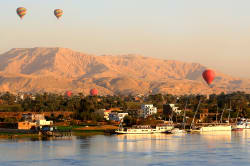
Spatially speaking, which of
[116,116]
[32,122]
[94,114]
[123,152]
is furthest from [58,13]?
[123,152]

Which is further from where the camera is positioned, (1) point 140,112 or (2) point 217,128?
(1) point 140,112

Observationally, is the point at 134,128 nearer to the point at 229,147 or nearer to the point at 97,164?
the point at 229,147

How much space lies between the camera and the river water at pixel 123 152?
64438mm

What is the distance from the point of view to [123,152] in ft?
243

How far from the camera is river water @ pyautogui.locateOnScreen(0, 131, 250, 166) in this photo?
64.4 metres

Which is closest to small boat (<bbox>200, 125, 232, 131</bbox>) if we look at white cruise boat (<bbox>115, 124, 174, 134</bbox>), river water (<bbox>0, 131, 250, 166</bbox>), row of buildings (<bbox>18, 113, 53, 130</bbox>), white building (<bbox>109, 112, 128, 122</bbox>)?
white cruise boat (<bbox>115, 124, 174, 134</bbox>)

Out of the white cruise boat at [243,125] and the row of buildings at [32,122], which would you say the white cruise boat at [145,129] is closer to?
the row of buildings at [32,122]

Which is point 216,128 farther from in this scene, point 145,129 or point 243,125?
point 145,129

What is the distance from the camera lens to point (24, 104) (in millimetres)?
154750

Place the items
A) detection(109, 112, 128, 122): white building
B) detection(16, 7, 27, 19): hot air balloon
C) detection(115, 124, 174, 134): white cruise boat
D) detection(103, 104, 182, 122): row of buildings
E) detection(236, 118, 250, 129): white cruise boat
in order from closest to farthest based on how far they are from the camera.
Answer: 1. detection(115, 124, 174, 134): white cruise boat
2. detection(16, 7, 27, 19): hot air balloon
3. detection(236, 118, 250, 129): white cruise boat
4. detection(109, 112, 128, 122): white building
5. detection(103, 104, 182, 122): row of buildings

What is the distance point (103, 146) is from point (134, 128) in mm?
32205

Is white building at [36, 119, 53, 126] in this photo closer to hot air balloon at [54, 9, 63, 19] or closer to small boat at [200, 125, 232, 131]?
hot air balloon at [54, 9, 63, 19]

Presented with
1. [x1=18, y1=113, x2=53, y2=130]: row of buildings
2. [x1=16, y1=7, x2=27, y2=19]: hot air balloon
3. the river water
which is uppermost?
[x1=16, y1=7, x2=27, y2=19]: hot air balloon

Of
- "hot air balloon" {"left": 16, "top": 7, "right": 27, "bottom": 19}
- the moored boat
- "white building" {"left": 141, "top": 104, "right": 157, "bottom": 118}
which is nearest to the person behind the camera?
the moored boat
